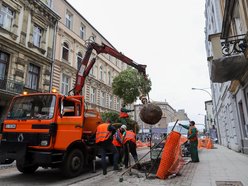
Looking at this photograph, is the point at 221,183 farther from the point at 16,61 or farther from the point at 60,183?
the point at 16,61

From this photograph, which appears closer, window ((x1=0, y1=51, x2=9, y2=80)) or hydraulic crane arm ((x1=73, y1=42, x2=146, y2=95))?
hydraulic crane arm ((x1=73, y1=42, x2=146, y2=95))

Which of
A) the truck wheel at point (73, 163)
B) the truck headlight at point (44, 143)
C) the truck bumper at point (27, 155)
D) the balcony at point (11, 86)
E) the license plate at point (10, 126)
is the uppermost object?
the balcony at point (11, 86)

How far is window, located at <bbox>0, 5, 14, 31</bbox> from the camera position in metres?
16.0

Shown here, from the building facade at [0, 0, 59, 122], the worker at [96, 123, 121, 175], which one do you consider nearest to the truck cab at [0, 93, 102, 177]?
the worker at [96, 123, 121, 175]

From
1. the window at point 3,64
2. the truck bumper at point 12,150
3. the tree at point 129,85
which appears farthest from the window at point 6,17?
the truck bumper at point 12,150

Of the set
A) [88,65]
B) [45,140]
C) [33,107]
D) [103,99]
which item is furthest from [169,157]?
[103,99]

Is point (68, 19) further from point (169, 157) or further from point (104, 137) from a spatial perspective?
point (169, 157)

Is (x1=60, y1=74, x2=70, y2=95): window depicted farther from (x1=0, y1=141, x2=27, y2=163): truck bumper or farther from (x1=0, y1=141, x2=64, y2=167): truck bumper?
(x1=0, y1=141, x2=64, y2=167): truck bumper

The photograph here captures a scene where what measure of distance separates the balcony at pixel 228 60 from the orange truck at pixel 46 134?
532cm

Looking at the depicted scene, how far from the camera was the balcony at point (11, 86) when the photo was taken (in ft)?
49.2

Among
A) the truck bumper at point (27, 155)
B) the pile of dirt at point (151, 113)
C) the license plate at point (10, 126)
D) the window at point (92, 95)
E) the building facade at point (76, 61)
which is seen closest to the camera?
the truck bumper at point (27, 155)

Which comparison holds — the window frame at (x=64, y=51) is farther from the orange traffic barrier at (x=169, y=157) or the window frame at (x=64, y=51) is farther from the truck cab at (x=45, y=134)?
the orange traffic barrier at (x=169, y=157)

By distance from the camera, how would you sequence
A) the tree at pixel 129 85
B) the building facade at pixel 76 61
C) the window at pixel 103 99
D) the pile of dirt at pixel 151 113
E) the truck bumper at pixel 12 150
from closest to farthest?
1. the truck bumper at pixel 12 150
2. the pile of dirt at pixel 151 113
3. the building facade at pixel 76 61
4. the tree at pixel 129 85
5. the window at pixel 103 99

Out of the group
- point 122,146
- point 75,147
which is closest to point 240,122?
point 122,146
